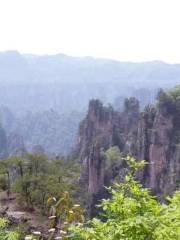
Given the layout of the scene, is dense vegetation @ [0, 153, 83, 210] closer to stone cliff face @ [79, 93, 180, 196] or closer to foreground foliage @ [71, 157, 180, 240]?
stone cliff face @ [79, 93, 180, 196]

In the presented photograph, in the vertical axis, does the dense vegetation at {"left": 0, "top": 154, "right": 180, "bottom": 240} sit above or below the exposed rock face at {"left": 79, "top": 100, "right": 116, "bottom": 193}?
above

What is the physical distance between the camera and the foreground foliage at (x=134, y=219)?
7621 millimetres

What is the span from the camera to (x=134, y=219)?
24.8ft

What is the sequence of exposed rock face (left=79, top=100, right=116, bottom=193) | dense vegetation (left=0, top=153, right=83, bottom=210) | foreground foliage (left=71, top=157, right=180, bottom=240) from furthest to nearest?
1. exposed rock face (left=79, top=100, right=116, bottom=193)
2. dense vegetation (left=0, top=153, right=83, bottom=210)
3. foreground foliage (left=71, top=157, right=180, bottom=240)

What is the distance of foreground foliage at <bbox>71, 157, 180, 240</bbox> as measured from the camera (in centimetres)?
762

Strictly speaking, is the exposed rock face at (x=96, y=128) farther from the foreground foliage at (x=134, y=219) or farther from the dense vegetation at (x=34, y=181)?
the foreground foliage at (x=134, y=219)

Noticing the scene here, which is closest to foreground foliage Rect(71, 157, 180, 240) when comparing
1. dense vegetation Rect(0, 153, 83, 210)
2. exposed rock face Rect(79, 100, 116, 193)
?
dense vegetation Rect(0, 153, 83, 210)

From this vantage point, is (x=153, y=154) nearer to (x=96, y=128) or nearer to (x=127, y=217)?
(x=96, y=128)

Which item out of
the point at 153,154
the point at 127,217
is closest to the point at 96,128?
the point at 153,154

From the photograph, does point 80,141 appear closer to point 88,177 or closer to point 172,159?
point 88,177

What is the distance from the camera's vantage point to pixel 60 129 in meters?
190

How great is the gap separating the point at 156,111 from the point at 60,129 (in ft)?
434

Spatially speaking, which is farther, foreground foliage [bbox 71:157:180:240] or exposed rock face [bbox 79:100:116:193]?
exposed rock face [bbox 79:100:116:193]

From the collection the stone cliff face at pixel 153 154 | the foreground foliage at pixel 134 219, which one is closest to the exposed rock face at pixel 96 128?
the stone cliff face at pixel 153 154
